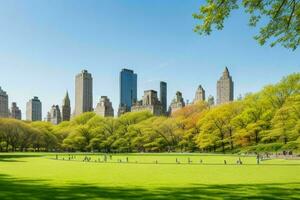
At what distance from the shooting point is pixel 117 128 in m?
134

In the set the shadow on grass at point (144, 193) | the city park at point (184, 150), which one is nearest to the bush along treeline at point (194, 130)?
the city park at point (184, 150)

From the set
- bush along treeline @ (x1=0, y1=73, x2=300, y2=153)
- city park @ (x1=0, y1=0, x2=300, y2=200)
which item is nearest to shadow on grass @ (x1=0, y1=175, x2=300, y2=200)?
city park @ (x1=0, y1=0, x2=300, y2=200)

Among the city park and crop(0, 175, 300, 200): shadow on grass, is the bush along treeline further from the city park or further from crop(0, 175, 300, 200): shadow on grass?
crop(0, 175, 300, 200): shadow on grass

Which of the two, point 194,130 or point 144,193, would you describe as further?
point 194,130

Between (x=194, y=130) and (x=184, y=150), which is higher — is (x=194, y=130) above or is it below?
above

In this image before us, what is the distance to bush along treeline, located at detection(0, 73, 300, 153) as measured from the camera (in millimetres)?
78812

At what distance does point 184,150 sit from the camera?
112 m

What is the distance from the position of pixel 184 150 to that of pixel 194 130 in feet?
23.5

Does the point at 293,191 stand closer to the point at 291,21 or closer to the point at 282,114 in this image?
the point at 291,21

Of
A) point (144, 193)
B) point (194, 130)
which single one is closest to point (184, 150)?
point (194, 130)

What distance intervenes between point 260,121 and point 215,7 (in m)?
75.6

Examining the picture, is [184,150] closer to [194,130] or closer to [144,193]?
[194,130]

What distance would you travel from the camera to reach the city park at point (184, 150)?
17938 millimetres

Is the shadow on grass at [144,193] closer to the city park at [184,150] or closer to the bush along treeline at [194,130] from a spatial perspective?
the city park at [184,150]
